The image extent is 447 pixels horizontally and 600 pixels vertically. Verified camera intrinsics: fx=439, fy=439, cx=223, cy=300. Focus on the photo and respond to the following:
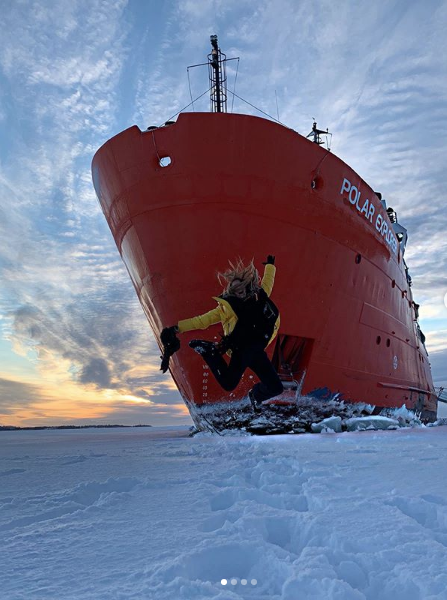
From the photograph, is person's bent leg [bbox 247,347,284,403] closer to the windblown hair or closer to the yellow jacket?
the yellow jacket

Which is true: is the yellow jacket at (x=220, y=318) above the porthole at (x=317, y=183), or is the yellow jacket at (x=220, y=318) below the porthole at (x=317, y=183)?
below

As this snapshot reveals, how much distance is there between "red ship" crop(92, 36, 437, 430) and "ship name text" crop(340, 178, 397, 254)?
0.04 meters

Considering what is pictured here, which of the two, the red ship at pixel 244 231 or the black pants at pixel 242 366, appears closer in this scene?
the black pants at pixel 242 366

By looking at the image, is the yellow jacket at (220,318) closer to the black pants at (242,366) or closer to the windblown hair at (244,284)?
the windblown hair at (244,284)

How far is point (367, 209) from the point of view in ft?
28.3

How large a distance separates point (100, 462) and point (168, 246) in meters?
3.98

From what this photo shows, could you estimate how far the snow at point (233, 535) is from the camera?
115cm

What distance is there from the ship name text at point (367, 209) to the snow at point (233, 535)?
5.99 meters

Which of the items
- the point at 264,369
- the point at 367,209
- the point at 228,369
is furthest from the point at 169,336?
the point at 367,209

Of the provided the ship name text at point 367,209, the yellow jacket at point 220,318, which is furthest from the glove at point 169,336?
the ship name text at point 367,209

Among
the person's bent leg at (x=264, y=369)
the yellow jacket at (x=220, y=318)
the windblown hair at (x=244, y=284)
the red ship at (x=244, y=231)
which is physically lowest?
the person's bent leg at (x=264, y=369)

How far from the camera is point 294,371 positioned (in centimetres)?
770

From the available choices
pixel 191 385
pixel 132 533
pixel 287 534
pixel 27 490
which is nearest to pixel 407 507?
pixel 287 534

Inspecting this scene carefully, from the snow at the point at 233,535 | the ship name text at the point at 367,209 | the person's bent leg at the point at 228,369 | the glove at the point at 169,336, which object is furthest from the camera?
the ship name text at the point at 367,209
